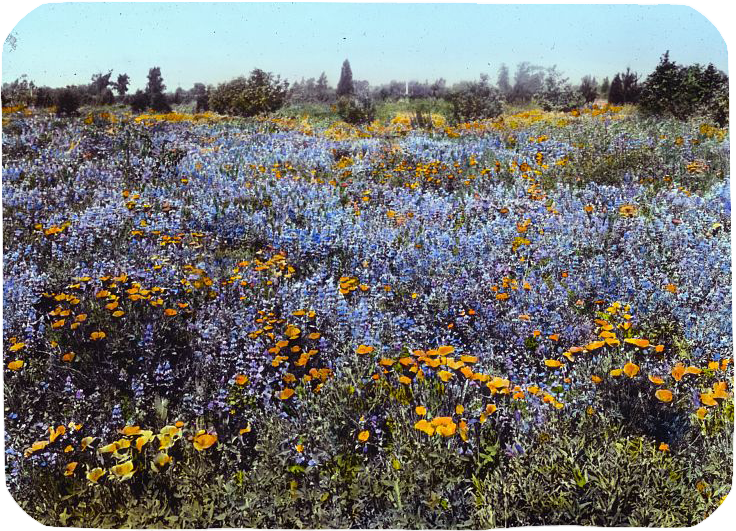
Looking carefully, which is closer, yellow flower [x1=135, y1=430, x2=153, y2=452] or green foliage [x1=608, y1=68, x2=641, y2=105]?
yellow flower [x1=135, y1=430, x2=153, y2=452]

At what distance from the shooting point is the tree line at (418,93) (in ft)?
11.5

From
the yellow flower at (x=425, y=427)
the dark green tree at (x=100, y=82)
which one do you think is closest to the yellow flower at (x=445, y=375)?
the yellow flower at (x=425, y=427)

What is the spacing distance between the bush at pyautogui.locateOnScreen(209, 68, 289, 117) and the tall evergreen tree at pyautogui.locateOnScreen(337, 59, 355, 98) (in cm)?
32

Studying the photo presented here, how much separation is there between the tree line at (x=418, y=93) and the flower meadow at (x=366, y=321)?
0.40 ft

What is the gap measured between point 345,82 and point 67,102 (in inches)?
65.4

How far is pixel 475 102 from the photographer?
3.71 metres

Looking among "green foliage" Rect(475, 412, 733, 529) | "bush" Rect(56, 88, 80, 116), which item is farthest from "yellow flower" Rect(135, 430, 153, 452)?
"bush" Rect(56, 88, 80, 116)

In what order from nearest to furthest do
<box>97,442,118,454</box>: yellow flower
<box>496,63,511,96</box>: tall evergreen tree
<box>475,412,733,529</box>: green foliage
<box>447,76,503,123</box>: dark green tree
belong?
<box>475,412,733,529</box>: green foliage < <box>97,442,118,454</box>: yellow flower < <box>496,63,511,96</box>: tall evergreen tree < <box>447,76,503,123</box>: dark green tree

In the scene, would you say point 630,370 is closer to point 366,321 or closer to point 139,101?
point 366,321

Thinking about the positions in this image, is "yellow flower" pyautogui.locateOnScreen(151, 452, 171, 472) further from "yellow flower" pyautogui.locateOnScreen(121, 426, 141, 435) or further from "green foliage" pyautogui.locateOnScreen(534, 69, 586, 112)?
"green foliage" pyautogui.locateOnScreen(534, 69, 586, 112)

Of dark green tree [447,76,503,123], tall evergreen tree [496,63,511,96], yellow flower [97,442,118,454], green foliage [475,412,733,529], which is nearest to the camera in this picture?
green foliage [475,412,733,529]

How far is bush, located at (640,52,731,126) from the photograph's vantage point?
351 centimetres

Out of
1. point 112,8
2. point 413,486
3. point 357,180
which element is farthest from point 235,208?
point 413,486

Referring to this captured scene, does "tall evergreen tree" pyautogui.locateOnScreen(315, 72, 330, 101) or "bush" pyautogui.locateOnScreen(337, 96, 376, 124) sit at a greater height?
"tall evergreen tree" pyautogui.locateOnScreen(315, 72, 330, 101)
